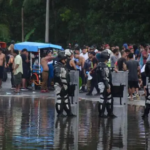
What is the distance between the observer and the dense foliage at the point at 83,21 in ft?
130

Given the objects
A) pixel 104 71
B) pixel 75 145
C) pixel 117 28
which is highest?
pixel 117 28

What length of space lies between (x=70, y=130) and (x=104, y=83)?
101 inches

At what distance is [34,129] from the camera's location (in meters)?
13.4

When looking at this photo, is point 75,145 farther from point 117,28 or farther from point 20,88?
point 117,28

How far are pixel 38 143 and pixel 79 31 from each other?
40.2 metres

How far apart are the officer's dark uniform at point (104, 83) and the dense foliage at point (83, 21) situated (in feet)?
70.6

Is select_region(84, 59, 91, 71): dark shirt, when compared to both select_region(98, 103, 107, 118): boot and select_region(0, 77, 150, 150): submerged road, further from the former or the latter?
select_region(98, 103, 107, 118): boot

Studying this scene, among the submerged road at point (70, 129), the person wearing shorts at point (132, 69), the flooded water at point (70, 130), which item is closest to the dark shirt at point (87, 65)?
the person wearing shorts at point (132, 69)

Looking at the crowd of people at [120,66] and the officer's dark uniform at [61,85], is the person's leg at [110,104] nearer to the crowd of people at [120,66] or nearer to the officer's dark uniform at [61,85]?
the officer's dark uniform at [61,85]

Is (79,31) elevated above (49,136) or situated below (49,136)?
above

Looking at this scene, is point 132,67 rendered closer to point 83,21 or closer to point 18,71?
point 18,71

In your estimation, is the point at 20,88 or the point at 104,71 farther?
the point at 20,88

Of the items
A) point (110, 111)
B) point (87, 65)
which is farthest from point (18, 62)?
point (110, 111)

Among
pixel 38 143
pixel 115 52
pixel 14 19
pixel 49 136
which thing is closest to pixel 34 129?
pixel 49 136
